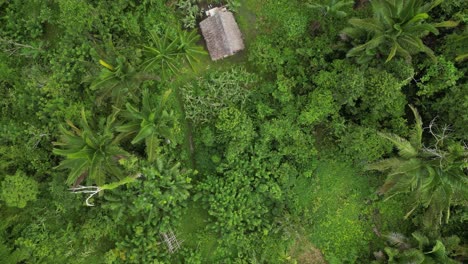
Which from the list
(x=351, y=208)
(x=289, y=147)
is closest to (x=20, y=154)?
(x=289, y=147)

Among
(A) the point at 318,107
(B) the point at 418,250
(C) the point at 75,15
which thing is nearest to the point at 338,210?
(B) the point at 418,250

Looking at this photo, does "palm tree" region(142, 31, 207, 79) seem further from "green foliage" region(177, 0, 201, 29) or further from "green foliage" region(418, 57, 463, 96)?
"green foliage" region(418, 57, 463, 96)

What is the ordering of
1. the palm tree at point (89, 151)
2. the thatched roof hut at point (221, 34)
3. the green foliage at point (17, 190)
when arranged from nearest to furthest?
the palm tree at point (89, 151), the green foliage at point (17, 190), the thatched roof hut at point (221, 34)

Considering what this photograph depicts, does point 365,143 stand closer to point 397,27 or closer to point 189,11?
point 397,27

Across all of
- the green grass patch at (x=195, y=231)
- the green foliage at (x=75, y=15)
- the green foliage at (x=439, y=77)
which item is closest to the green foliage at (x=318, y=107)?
the green foliage at (x=439, y=77)

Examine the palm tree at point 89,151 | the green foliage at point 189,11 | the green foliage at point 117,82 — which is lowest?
the palm tree at point 89,151

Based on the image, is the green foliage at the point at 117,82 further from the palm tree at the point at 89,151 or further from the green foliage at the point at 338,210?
the green foliage at the point at 338,210
